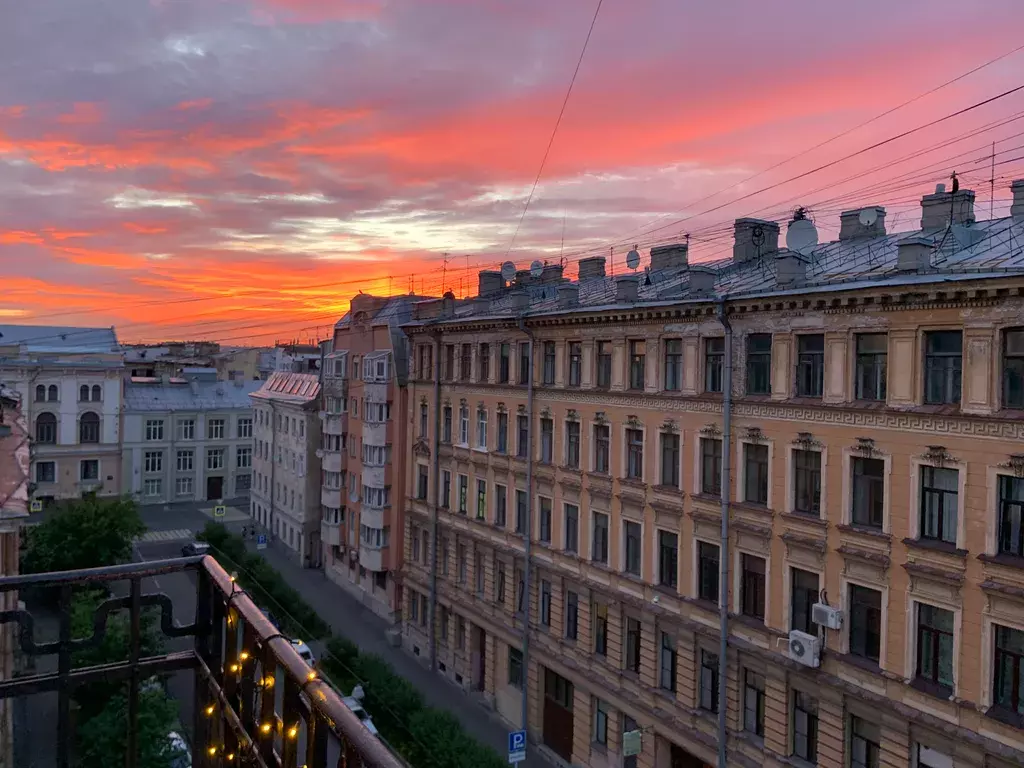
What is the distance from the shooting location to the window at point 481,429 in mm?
29797

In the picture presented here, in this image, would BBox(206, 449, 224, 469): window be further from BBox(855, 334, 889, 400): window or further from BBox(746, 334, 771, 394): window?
BBox(855, 334, 889, 400): window

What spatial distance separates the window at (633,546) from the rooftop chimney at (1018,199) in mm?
12010

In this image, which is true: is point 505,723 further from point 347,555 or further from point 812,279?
point 812,279

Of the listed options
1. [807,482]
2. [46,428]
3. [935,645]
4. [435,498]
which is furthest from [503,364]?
[46,428]

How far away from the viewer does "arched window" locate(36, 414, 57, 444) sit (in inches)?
2093

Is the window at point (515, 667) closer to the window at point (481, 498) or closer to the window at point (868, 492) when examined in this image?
the window at point (481, 498)

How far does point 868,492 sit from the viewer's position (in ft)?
54.7

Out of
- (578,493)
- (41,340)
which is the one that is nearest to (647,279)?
(578,493)

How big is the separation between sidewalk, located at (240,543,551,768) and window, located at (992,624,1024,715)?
1486 cm

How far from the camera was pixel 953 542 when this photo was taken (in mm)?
15070

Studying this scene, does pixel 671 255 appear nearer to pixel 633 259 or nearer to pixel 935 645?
pixel 633 259

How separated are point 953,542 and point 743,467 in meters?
5.12

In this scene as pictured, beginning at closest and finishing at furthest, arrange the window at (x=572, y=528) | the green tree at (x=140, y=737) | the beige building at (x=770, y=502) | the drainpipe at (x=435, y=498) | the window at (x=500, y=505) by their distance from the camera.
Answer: the beige building at (x=770, y=502)
the green tree at (x=140, y=737)
the window at (x=572, y=528)
the window at (x=500, y=505)
the drainpipe at (x=435, y=498)

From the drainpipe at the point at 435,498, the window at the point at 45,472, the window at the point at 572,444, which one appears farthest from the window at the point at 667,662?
the window at the point at 45,472
